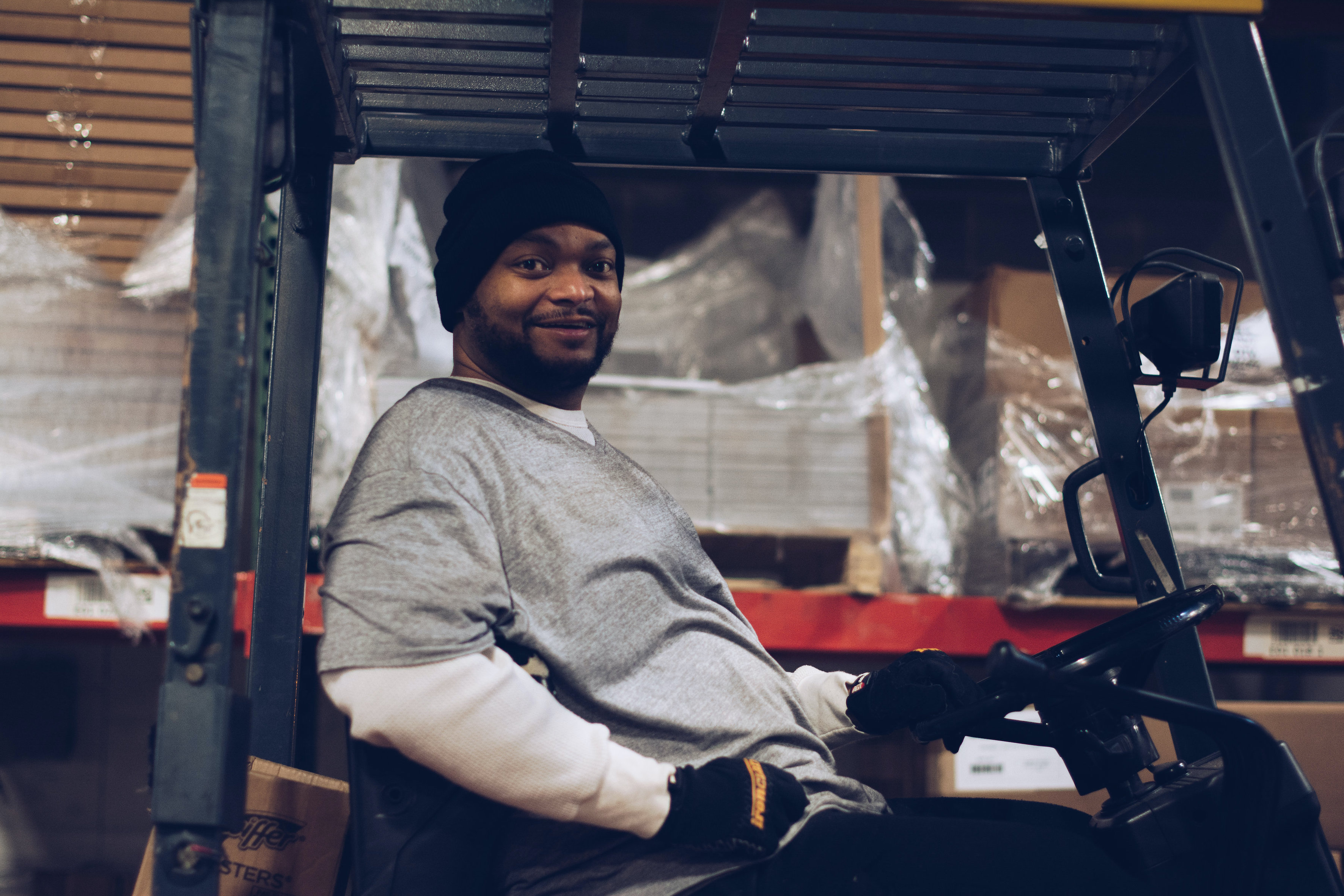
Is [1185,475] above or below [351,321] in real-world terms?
below

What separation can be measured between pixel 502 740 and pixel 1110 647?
908 mm

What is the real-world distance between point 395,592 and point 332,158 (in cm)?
91

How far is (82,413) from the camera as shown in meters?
2.62

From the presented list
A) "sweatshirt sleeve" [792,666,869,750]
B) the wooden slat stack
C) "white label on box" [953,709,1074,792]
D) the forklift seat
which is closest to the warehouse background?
the wooden slat stack

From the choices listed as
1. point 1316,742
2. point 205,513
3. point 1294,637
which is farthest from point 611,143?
point 1316,742

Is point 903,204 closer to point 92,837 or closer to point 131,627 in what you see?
point 131,627

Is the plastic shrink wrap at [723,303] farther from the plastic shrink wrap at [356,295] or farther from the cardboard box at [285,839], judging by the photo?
the cardboard box at [285,839]

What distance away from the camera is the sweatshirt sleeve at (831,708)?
1.71 meters

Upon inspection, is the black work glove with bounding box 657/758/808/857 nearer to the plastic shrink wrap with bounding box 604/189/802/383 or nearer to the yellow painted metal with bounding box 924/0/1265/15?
the yellow painted metal with bounding box 924/0/1265/15

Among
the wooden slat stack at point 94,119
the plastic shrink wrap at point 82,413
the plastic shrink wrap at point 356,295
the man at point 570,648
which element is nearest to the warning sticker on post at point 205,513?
the man at point 570,648

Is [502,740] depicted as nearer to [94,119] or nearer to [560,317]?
[560,317]

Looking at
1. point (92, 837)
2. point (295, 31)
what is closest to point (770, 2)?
point (295, 31)

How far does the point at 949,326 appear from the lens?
11.4ft

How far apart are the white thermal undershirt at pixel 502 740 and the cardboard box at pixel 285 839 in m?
0.33
